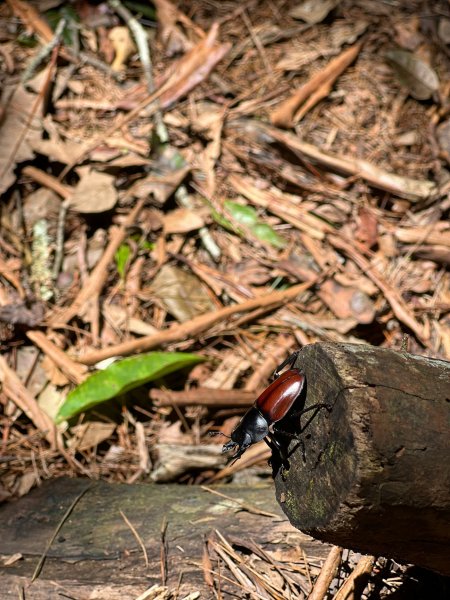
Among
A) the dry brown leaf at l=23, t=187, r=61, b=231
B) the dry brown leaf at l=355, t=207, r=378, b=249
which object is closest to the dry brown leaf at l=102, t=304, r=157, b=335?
the dry brown leaf at l=23, t=187, r=61, b=231

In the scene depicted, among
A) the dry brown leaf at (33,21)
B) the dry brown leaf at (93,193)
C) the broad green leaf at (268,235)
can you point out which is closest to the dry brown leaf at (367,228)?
the broad green leaf at (268,235)

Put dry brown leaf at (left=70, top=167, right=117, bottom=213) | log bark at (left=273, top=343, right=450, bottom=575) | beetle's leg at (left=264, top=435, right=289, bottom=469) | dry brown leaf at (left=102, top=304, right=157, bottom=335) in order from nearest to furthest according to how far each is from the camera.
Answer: log bark at (left=273, top=343, right=450, bottom=575)
beetle's leg at (left=264, top=435, right=289, bottom=469)
dry brown leaf at (left=102, top=304, right=157, bottom=335)
dry brown leaf at (left=70, top=167, right=117, bottom=213)

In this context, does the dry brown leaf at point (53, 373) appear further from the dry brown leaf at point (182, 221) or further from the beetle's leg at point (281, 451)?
the beetle's leg at point (281, 451)

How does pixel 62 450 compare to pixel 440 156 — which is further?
pixel 440 156

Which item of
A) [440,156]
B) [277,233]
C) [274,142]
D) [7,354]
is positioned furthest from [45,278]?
[440,156]

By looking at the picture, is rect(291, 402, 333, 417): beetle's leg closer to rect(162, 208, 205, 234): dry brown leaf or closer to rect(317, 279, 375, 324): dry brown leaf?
rect(317, 279, 375, 324): dry brown leaf

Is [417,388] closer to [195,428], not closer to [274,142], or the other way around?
[195,428]
